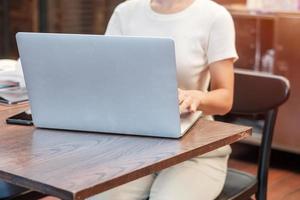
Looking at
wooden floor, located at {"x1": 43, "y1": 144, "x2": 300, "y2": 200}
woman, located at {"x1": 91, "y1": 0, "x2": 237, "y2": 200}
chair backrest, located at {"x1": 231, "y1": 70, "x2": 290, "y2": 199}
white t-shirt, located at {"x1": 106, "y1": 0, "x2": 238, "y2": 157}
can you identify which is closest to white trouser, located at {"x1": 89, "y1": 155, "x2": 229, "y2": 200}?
woman, located at {"x1": 91, "y1": 0, "x2": 237, "y2": 200}

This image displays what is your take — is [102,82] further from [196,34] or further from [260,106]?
[260,106]

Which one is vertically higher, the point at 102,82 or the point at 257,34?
the point at 102,82

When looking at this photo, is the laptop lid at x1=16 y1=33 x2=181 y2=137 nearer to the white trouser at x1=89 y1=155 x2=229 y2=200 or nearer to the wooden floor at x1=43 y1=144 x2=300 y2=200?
the white trouser at x1=89 y1=155 x2=229 y2=200

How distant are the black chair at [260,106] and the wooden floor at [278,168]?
963 mm

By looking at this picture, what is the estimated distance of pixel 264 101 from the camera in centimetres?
183

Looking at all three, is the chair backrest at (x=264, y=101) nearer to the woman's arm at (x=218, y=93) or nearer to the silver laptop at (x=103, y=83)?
the woman's arm at (x=218, y=93)

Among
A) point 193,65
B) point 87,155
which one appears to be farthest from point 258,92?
point 87,155

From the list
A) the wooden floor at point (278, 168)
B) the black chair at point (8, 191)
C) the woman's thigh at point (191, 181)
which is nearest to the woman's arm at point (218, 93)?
the woman's thigh at point (191, 181)

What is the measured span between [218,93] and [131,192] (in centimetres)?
→ 38

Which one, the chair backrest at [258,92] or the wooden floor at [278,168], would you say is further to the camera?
the wooden floor at [278,168]

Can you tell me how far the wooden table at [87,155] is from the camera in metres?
0.96

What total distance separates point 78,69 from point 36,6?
7.37 feet

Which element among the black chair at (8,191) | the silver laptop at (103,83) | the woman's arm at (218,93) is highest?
the silver laptop at (103,83)

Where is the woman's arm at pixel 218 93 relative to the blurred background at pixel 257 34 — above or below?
above
